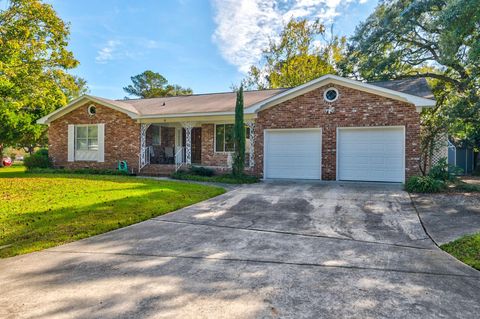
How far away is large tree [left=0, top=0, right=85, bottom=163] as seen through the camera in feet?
40.6

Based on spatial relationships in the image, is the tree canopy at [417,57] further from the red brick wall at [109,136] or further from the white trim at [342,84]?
the red brick wall at [109,136]

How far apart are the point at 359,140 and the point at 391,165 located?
4.80 ft

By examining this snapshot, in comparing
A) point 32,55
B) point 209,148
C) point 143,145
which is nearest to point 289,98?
point 209,148

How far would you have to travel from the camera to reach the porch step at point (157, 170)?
15621 millimetres

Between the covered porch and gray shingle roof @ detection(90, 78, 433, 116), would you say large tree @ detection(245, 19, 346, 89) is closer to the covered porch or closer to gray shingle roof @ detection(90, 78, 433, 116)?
gray shingle roof @ detection(90, 78, 433, 116)

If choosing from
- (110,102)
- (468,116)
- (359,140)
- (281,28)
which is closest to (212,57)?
(281,28)

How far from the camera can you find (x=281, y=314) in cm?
283

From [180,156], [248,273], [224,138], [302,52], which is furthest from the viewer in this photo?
[302,52]

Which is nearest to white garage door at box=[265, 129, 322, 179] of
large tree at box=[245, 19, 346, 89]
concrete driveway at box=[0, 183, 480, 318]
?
concrete driveway at box=[0, 183, 480, 318]

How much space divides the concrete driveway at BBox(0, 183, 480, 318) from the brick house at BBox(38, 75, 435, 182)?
19.0 ft

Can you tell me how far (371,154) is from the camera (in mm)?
12156

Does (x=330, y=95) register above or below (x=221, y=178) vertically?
above

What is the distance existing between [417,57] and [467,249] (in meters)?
16.6

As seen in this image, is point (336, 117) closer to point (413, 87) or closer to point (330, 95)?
point (330, 95)
